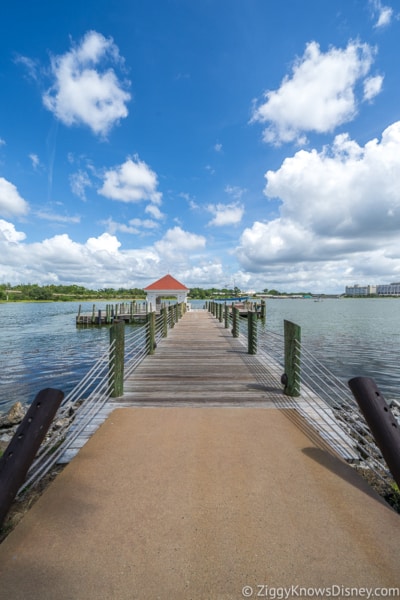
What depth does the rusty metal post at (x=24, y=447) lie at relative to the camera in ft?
6.51

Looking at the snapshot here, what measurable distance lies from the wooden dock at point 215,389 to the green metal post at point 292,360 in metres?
0.19

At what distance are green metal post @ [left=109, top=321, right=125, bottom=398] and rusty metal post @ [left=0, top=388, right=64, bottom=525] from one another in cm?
224

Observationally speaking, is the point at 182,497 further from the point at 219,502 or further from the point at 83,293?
the point at 83,293

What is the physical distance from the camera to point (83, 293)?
135 meters

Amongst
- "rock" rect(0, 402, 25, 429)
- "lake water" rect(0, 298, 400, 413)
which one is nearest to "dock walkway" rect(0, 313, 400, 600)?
"rock" rect(0, 402, 25, 429)

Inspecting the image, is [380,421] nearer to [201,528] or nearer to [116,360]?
[201,528]

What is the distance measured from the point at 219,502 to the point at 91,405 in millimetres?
→ 2863

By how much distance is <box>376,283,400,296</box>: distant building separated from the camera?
571 ft

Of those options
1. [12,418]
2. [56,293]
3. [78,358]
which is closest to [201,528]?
[12,418]

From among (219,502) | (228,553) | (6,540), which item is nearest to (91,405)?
(6,540)

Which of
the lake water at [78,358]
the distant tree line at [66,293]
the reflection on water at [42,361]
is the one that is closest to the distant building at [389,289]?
the distant tree line at [66,293]

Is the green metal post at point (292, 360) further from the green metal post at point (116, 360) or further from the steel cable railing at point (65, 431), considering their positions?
the steel cable railing at point (65, 431)

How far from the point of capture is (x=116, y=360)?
4.75 m

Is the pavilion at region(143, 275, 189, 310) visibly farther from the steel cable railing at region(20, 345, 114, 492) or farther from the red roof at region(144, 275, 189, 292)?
the steel cable railing at region(20, 345, 114, 492)
